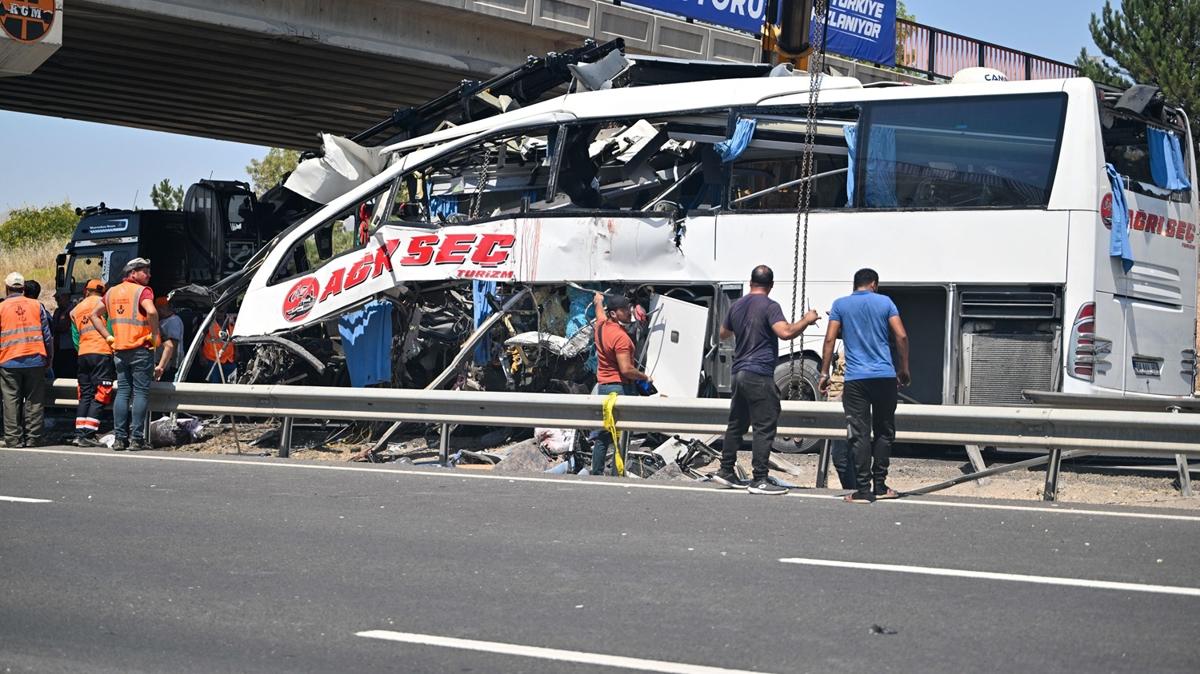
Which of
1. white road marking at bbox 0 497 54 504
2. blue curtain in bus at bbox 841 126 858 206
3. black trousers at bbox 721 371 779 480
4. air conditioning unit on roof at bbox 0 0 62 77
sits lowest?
white road marking at bbox 0 497 54 504

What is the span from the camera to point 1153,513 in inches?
335

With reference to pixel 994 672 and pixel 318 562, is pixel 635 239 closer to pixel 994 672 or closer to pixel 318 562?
pixel 318 562

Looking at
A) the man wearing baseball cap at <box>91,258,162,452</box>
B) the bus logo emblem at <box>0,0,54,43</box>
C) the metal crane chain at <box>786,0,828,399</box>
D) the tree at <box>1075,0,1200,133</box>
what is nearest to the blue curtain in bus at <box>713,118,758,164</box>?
the metal crane chain at <box>786,0,828,399</box>

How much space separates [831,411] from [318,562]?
4568mm

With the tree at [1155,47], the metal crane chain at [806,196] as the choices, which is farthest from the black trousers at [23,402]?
the tree at [1155,47]

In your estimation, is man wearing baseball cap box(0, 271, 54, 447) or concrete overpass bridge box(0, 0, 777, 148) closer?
man wearing baseball cap box(0, 271, 54, 447)

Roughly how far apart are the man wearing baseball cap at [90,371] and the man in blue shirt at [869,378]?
7380mm

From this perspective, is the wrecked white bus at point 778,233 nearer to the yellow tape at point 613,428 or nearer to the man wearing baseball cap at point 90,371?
the man wearing baseball cap at point 90,371

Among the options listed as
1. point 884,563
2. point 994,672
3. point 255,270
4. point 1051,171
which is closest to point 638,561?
point 884,563

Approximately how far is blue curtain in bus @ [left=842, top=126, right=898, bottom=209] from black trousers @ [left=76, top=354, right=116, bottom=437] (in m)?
7.12

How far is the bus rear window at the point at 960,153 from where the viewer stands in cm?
1191

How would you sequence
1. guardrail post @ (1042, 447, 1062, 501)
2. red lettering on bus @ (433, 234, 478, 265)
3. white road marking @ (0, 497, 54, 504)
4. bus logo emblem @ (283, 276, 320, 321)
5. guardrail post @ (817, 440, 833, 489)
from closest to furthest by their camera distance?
white road marking @ (0, 497, 54, 504)
guardrail post @ (1042, 447, 1062, 501)
guardrail post @ (817, 440, 833, 489)
red lettering on bus @ (433, 234, 478, 265)
bus logo emblem @ (283, 276, 320, 321)

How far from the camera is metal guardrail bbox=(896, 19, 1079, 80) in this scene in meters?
27.3

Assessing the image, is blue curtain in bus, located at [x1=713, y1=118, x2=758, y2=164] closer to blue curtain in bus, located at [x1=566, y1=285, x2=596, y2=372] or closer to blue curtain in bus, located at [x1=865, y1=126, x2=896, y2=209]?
blue curtain in bus, located at [x1=865, y1=126, x2=896, y2=209]
